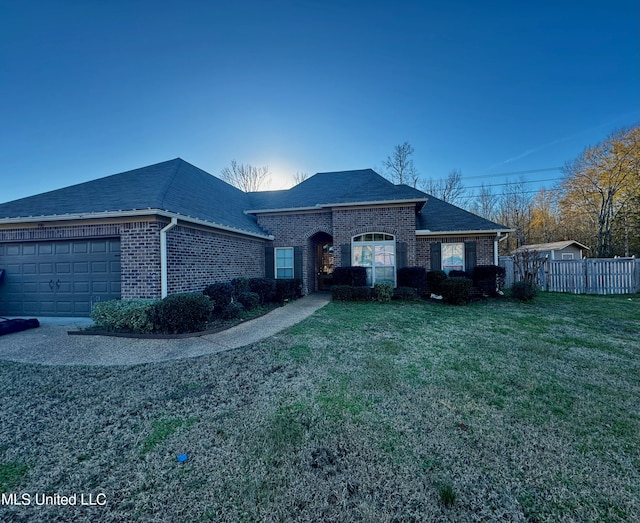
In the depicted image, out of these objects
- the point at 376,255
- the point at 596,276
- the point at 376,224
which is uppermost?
the point at 376,224

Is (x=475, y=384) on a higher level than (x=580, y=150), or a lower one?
lower

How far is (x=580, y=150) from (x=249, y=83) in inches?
1099

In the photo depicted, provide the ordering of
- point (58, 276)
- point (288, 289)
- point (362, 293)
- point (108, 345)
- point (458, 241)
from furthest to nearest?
point (458, 241), point (288, 289), point (362, 293), point (58, 276), point (108, 345)

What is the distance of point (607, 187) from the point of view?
74.8 ft

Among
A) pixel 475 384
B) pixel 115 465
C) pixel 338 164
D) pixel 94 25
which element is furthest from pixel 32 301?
pixel 338 164

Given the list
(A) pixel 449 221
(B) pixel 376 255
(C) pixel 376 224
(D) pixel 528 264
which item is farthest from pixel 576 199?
(B) pixel 376 255

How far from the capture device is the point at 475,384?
356cm

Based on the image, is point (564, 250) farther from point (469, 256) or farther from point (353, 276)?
point (353, 276)

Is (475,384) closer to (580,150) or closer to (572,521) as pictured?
(572,521)

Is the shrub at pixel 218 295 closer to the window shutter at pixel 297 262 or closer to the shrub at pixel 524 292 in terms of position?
the window shutter at pixel 297 262

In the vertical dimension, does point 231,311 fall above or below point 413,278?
below

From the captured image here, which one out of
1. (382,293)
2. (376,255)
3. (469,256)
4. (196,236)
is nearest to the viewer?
(196,236)

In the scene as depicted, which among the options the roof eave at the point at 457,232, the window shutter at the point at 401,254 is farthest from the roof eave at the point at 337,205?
the window shutter at the point at 401,254

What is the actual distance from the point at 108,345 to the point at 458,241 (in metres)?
12.7
